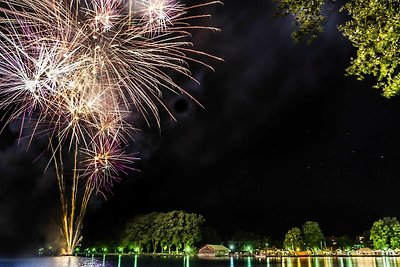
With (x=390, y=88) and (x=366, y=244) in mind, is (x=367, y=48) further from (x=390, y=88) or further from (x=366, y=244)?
(x=366, y=244)

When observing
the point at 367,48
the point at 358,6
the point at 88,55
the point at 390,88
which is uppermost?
the point at 88,55

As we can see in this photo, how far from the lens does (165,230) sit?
10275cm

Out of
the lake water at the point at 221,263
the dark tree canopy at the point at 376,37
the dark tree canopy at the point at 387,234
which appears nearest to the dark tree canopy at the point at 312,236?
the dark tree canopy at the point at 387,234

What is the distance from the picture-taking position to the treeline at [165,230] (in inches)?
3947

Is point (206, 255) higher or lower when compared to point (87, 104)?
lower

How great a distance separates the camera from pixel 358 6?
10219mm

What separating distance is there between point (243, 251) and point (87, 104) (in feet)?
440

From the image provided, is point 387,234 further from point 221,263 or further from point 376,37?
point 376,37

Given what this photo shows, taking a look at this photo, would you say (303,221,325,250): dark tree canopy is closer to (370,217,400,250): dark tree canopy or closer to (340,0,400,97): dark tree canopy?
(370,217,400,250): dark tree canopy

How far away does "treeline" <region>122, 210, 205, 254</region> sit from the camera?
10025 centimetres

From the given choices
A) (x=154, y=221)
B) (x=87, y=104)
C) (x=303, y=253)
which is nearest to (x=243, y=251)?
(x=303, y=253)

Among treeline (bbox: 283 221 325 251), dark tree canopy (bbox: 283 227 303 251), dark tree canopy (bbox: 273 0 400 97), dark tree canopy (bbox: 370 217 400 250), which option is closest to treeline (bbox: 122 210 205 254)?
dark tree canopy (bbox: 283 227 303 251)

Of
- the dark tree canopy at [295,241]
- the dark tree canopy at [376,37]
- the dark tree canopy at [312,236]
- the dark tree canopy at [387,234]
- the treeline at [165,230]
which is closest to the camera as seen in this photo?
the dark tree canopy at [376,37]

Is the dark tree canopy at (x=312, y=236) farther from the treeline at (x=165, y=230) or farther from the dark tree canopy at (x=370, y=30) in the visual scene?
the dark tree canopy at (x=370, y=30)
